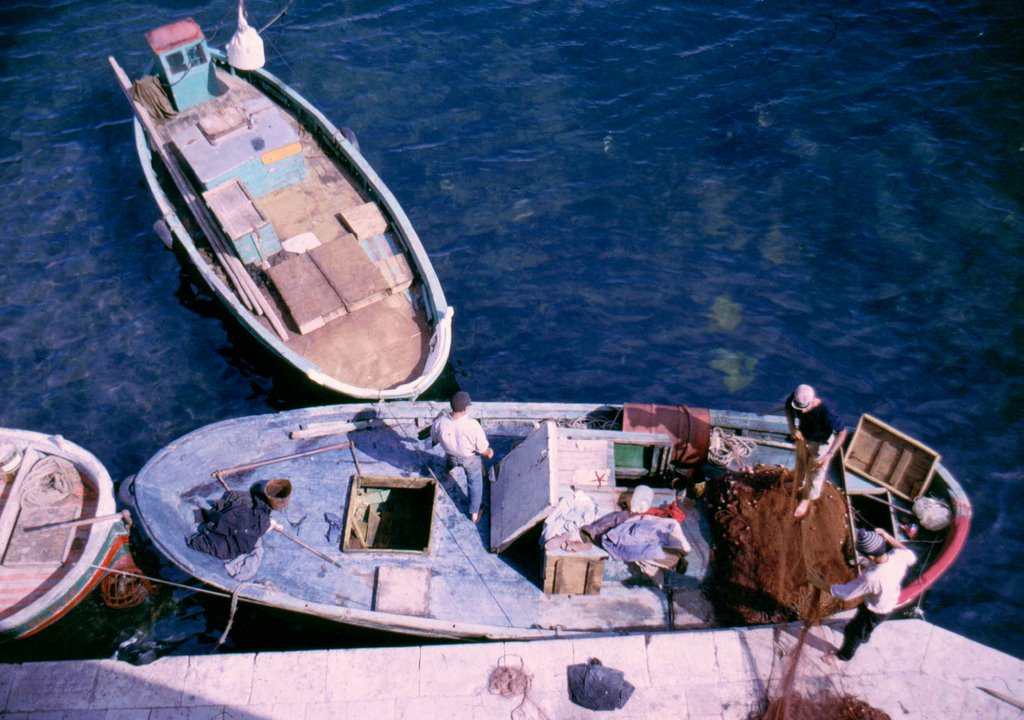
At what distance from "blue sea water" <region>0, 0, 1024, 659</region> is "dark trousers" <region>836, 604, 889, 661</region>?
4.06 m

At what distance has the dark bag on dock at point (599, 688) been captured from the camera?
10.1 metres

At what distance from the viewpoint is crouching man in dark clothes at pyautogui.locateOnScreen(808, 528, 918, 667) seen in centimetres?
926

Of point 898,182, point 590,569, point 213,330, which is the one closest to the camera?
point 590,569

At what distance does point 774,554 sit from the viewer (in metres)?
10.7

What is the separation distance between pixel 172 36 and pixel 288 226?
5612 millimetres

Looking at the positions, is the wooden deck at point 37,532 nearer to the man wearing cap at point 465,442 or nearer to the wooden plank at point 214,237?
the wooden plank at point 214,237

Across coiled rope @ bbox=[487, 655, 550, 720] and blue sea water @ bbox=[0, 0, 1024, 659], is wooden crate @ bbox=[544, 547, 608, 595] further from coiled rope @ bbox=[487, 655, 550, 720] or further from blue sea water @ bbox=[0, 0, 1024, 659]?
blue sea water @ bbox=[0, 0, 1024, 659]

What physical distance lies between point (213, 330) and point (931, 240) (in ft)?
60.9

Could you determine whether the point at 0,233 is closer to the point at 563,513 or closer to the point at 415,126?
the point at 415,126

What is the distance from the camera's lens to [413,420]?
1259cm

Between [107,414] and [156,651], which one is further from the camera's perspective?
[107,414]

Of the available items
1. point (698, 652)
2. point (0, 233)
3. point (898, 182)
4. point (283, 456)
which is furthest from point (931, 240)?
point (0, 233)

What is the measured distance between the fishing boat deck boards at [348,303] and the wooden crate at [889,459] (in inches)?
321

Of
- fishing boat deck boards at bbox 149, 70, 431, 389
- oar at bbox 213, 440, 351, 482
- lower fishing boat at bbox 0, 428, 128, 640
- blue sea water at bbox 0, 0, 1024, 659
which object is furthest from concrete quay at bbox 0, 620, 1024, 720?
fishing boat deck boards at bbox 149, 70, 431, 389
